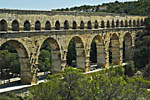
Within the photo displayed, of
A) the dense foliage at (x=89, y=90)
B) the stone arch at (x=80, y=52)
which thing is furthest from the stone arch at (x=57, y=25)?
the dense foliage at (x=89, y=90)

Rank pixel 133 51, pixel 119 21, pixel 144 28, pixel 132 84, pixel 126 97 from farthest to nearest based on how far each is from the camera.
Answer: pixel 144 28 → pixel 133 51 → pixel 119 21 → pixel 132 84 → pixel 126 97

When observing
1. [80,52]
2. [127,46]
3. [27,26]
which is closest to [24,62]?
[27,26]

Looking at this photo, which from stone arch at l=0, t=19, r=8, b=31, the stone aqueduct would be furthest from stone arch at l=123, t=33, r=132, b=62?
stone arch at l=0, t=19, r=8, b=31

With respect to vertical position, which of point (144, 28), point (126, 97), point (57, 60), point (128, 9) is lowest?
point (126, 97)

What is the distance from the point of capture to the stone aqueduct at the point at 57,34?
25.6 m

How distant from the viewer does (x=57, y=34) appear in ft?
98.2

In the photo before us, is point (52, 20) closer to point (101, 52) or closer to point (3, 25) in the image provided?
point (3, 25)

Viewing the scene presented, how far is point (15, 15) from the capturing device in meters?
25.1

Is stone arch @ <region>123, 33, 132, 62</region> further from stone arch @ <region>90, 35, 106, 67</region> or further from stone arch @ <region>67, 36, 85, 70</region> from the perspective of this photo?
stone arch @ <region>67, 36, 85, 70</region>

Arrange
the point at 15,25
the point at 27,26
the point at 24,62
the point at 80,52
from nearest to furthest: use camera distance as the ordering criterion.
Answer: 1. the point at 15,25
2. the point at 27,26
3. the point at 24,62
4. the point at 80,52

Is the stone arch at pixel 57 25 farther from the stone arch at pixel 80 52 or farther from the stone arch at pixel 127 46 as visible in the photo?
the stone arch at pixel 127 46

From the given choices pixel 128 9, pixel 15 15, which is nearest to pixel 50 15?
pixel 15 15

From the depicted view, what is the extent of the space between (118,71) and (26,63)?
1002 centimetres

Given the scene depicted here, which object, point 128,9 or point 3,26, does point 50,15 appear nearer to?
point 3,26
